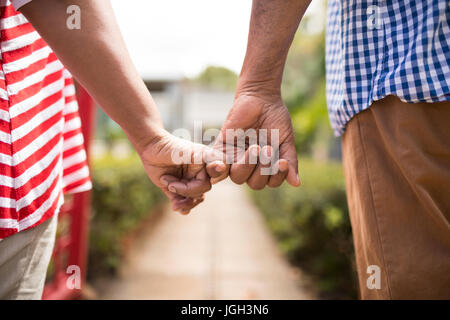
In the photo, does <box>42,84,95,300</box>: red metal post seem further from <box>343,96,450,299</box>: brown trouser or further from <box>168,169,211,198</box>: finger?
<box>343,96,450,299</box>: brown trouser

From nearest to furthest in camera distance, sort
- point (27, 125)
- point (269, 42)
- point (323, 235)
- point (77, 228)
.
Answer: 1. point (27, 125)
2. point (269, 42)
3. point (77, 228)
4. point (323, 235)

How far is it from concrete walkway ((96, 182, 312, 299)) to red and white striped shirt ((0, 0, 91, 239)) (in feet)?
9.48

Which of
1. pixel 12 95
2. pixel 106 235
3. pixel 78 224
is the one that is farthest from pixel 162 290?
pixel 12 95

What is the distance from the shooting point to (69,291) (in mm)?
3334

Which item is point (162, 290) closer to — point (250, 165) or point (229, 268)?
point (229, 268)

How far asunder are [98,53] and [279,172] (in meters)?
0.80

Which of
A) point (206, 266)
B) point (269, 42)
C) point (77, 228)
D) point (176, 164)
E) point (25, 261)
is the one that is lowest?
point (25, 261)

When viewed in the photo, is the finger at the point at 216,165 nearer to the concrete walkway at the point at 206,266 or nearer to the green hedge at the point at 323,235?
the green hedge at the point at 323,235

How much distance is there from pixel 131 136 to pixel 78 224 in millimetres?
2367

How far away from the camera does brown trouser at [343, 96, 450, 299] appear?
1.14m

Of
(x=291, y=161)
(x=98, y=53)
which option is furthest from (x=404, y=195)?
(x=98, y=53)

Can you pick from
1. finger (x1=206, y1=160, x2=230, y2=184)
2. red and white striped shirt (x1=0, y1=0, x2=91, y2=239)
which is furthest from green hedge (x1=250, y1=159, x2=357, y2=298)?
red and white striped shirt (x1=0, y1=0, x2=91, y2=239)

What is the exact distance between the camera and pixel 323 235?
4.23 m

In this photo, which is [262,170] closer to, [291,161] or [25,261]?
[291,161]
